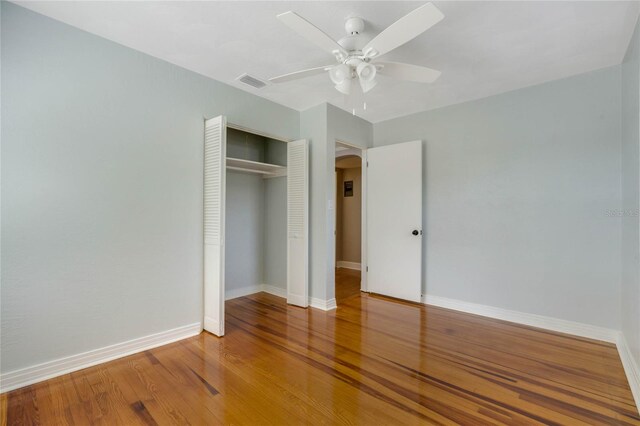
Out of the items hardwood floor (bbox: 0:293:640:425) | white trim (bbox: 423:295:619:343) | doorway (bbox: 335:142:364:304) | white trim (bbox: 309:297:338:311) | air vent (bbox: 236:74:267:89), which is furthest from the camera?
doorway (bbox: 335:142:364:304)

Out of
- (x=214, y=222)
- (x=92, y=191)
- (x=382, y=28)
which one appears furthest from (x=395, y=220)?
(x=92, y=191)

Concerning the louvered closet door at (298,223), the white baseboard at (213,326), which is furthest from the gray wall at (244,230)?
the white baseboard at (213,326)

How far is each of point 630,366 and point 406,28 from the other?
2.88 meters

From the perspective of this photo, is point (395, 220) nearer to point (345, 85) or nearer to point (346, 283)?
point (346, 283)

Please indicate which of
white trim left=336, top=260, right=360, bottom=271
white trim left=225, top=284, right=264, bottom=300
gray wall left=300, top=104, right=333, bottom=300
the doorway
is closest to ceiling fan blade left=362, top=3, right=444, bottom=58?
gray wall left=300, top=104, right=333, bottom=300

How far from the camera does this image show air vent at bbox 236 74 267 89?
3045mm

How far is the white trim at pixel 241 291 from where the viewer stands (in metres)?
4.15

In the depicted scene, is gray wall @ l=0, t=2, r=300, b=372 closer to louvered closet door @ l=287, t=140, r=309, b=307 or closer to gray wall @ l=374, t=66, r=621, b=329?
louvered closet door @ l=287, t=140, r=309, b=307

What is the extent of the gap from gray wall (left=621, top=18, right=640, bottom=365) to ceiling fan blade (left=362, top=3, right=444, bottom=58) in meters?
1.65

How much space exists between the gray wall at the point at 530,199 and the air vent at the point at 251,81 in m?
2.23

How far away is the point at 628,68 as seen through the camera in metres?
2.47

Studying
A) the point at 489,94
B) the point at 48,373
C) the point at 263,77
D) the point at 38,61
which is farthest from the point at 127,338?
the point at 489,94

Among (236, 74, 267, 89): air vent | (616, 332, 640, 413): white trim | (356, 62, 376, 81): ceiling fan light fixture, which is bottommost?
(616, 332, 640, 413): white trim

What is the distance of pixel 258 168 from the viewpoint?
4.21 metres
